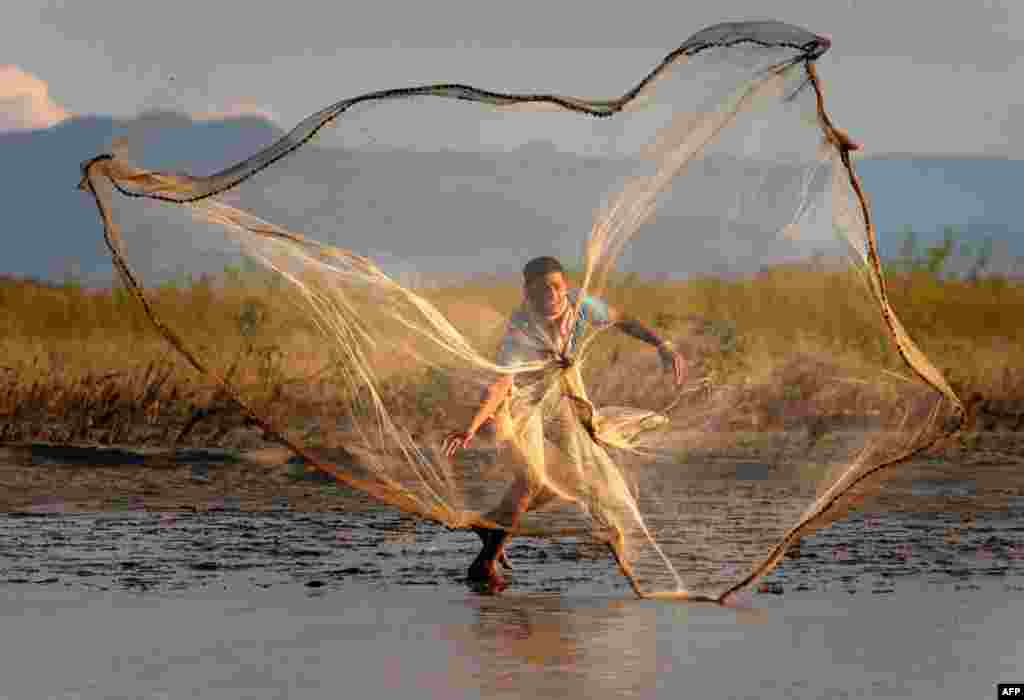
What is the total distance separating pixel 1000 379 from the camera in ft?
71.4

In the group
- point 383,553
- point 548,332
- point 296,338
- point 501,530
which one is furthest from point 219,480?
point 548,332

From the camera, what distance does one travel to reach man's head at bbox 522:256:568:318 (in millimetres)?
10812

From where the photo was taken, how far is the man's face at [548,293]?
10.8m

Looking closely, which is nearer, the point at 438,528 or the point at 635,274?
the point at 635,274

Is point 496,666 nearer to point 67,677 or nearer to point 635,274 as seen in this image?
point 67,677

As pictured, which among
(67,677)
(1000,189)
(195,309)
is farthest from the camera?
(1000,189)

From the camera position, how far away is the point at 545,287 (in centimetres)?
1081

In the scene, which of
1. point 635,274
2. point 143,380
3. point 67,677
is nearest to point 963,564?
point 635,274

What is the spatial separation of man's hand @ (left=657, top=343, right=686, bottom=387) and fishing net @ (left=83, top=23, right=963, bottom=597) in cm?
2

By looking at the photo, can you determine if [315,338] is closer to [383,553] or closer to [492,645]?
[383,553]

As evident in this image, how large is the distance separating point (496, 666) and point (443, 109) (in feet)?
9.07

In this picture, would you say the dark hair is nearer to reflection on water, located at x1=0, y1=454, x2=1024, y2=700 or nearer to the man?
the man

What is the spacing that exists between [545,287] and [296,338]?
10767mm

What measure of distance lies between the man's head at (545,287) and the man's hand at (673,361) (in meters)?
0.50
